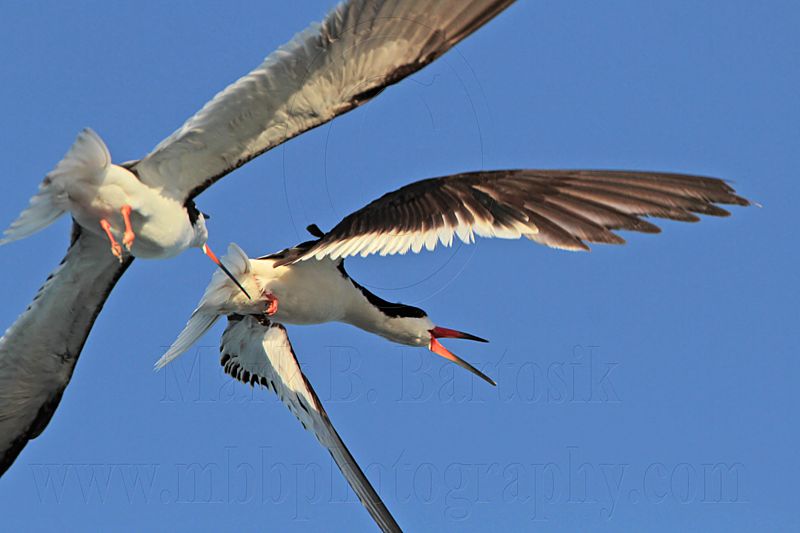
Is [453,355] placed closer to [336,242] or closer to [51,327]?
[336,242]

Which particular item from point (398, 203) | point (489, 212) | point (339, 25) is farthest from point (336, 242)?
point (339, 25)

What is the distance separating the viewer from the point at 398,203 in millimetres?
9750

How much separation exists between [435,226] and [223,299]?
200cm

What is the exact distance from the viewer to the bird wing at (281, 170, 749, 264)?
9.41 metres

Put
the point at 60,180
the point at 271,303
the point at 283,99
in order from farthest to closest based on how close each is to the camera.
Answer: the point at 271,303, the point at 283,99, the point at 60,180

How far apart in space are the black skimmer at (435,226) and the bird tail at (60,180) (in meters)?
1.76

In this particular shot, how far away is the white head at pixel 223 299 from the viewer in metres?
10.6

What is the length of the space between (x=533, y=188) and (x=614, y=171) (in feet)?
2.03

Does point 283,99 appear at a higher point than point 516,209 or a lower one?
higher

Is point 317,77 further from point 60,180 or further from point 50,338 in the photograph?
point 50,338

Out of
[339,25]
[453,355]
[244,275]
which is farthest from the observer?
[453,355]

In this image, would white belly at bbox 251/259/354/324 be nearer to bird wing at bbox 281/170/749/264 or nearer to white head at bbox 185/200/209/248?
white head at bbox 185/200/209/248

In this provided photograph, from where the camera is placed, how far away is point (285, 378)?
12188mm

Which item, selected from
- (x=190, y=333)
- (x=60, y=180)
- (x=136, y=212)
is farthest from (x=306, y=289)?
(x=60, y=180)
